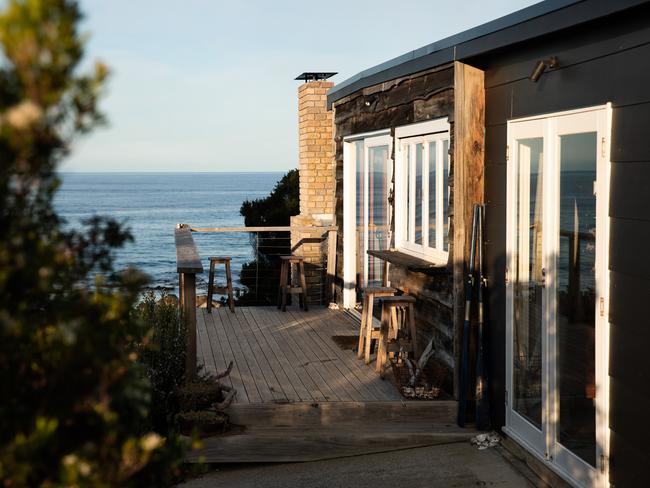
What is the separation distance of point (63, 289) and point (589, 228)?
3134mm

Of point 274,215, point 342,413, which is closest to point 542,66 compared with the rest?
point 342,413

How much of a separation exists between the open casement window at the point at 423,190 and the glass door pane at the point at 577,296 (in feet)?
6.12

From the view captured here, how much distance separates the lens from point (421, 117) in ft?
22.8

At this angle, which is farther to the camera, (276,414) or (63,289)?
(276,414)

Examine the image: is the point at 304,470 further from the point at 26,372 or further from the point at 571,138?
the point at 26,372

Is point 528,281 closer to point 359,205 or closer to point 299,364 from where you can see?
point 299,364

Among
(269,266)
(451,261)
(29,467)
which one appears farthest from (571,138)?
(269,266)

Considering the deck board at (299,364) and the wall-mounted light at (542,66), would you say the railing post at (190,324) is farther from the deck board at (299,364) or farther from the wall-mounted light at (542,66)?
the wall-mounted light at (542,66)

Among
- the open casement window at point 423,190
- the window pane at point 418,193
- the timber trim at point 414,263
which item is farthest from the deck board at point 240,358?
the window pane at point 418,193

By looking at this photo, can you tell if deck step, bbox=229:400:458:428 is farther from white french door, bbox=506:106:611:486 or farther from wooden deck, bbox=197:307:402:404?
white french door, bbox=506:106:611:486

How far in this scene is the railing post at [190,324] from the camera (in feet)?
19.5

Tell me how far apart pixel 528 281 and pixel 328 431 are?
176cm

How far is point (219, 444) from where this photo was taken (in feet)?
18.8

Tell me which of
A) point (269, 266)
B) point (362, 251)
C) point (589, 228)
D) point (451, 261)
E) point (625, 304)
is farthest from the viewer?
point (269, 266)
